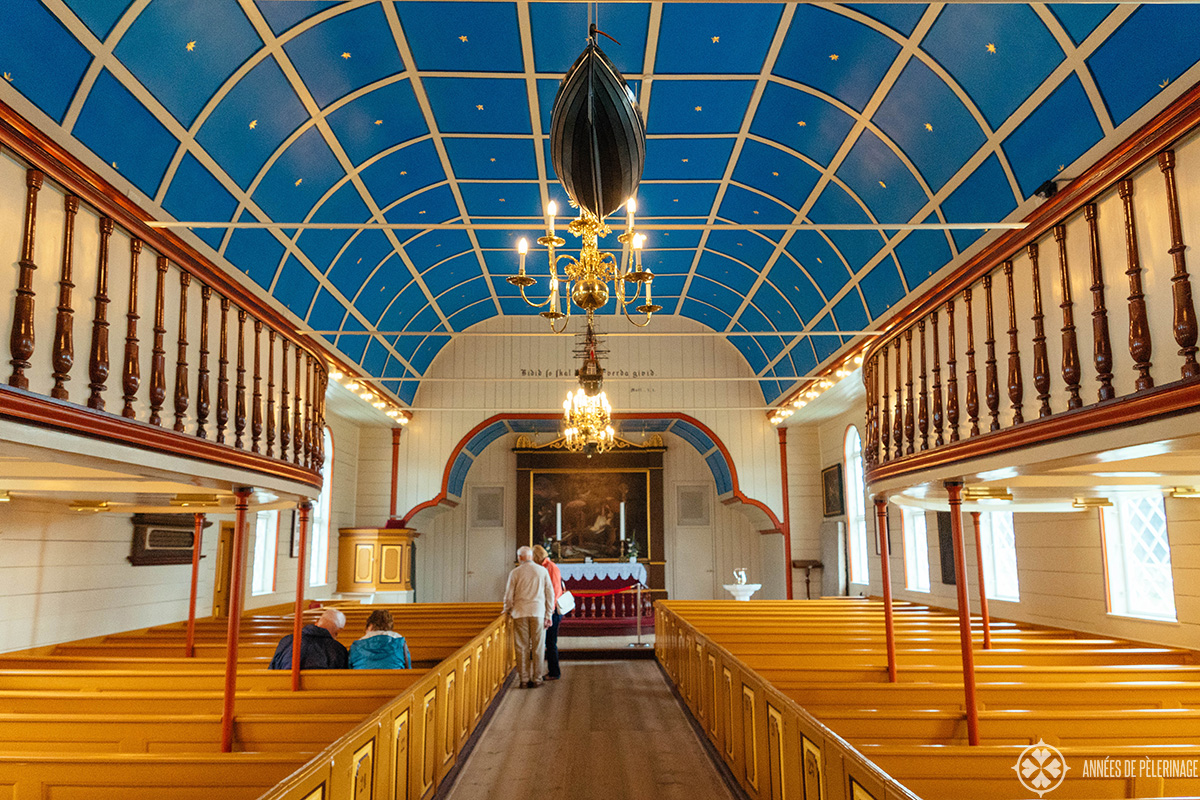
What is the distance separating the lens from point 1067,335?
12.9 ft

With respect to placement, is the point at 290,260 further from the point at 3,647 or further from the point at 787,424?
the point at 787,424

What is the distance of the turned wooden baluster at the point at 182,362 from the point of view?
4609 mm

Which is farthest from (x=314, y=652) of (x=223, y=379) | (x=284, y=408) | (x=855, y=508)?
(x=855, y=508)

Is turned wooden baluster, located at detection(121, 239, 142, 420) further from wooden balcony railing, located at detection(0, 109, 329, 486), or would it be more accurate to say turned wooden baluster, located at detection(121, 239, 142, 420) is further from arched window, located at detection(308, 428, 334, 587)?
arched window, located at detection(308, 428, 334, 587)

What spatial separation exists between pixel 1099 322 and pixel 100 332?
486 centimetres

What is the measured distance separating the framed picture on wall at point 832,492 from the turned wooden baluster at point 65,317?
520 inches

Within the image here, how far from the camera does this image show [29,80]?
4.86m

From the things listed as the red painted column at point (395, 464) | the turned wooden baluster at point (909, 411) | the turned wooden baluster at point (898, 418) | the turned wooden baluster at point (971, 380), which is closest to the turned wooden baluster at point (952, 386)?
the turned wooden baluster at point (971, 380)

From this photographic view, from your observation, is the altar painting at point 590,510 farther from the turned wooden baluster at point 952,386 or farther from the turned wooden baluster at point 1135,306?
the turned wooden baluster at point 1135,306

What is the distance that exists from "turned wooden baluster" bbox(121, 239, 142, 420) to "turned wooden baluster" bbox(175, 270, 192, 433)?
0.88ft

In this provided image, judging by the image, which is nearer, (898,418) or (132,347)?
(132,347)

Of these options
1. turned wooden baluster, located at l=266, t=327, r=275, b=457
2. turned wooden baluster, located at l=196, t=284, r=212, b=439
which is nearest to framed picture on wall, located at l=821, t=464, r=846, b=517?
turned wooden baluster, located at l=266, t=327, r=275, b=457

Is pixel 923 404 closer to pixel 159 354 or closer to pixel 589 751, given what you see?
pixel 589 751

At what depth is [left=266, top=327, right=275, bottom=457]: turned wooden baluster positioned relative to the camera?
5.73 meters
